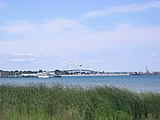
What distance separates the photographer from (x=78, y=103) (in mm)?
14023

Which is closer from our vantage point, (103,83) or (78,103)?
(78,103)

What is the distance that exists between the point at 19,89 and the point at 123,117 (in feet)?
15.6

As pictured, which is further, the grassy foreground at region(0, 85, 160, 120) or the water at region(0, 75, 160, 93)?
the water at region(0, 75, 160, 93)

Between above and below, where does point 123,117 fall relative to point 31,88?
below

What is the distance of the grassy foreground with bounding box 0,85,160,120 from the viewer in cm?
1332

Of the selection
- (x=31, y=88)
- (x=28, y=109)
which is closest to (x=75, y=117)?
(x=28, y=109)

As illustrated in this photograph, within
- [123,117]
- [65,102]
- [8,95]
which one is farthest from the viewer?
[8,95]

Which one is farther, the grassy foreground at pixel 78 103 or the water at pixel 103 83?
the water at pixel 103 83

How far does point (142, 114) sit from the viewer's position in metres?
14.5

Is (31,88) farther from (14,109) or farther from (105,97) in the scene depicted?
(105,97)

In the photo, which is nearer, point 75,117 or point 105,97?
point 75,117

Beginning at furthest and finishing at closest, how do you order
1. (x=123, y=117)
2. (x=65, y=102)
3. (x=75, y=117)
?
(x=65, y=102), (x=123, y=117), (x=75, y=117)

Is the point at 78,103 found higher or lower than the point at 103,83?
lower

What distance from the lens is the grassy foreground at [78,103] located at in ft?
43.7
